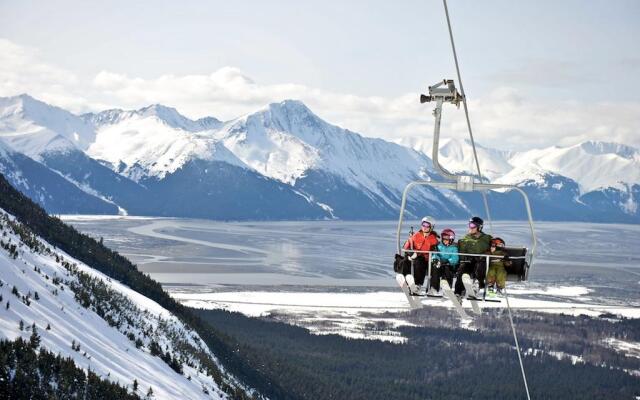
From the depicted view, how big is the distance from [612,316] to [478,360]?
168 feet

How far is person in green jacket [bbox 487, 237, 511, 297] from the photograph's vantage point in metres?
22.3

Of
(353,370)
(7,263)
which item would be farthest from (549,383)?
(7,263)

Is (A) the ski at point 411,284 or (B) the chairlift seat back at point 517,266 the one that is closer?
(A) the ski at point 411,284

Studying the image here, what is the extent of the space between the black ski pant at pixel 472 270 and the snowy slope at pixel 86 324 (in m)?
17.0

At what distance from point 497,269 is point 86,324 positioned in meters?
27.1

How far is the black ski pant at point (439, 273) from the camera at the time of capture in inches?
883

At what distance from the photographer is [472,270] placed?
22.4 metres

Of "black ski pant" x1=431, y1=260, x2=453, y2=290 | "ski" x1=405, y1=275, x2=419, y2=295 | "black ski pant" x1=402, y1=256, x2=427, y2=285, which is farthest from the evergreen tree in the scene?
"black ski pant" x1=431, y1=260, x2=453, y2=290

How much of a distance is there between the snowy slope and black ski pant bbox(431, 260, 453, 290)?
16256 millimetres

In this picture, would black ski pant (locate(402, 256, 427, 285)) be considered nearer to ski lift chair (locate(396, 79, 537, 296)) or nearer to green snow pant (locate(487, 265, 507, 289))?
ski lift chair (locate(396, 79, 537, 296))

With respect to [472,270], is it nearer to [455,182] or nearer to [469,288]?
[469,288]

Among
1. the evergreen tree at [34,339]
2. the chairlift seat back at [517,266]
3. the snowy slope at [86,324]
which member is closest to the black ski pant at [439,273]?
the chairlift seat back at [517,266]

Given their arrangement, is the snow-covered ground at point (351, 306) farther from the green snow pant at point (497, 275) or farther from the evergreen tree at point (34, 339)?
the green snow pant at point (497, 275)

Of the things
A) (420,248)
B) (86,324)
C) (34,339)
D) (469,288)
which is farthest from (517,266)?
(86,324)
